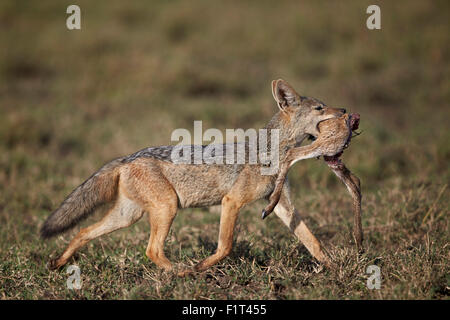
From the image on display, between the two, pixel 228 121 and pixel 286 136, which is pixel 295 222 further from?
pixel 228 121

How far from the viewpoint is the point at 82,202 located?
4.58 metres

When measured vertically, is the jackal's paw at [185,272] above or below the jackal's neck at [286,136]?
below

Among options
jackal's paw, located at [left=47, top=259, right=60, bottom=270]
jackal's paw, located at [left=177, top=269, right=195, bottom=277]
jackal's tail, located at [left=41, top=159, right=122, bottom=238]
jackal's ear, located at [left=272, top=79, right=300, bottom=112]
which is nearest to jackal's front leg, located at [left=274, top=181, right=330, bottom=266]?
jackal's ear, located at [left=272, top=79, right=300, bottom=112]

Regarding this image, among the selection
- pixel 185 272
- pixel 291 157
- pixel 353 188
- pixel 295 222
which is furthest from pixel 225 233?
pixel 353 188

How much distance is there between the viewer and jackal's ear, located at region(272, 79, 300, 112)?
4684 mm

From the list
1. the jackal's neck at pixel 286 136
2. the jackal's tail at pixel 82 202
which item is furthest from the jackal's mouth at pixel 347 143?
the jackal's tail at pixel 82 202

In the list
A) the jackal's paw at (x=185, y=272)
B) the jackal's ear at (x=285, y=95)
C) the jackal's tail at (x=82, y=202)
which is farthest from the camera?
the jackal's ear at (x=285, y=95)

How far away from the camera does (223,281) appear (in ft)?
13.8

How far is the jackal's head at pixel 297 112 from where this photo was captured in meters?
4.68

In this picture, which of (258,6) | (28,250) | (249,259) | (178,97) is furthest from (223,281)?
(258,6)

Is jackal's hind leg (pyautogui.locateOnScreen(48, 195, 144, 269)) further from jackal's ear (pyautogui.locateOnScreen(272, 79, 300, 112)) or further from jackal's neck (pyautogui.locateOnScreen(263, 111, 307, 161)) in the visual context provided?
jackal's ear (pyautogui.locateOnScreen(272, 79, 300, 112))

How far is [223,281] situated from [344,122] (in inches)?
67.8

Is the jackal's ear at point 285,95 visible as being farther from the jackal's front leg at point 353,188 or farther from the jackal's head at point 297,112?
the jackal's front leg at point 353,188
